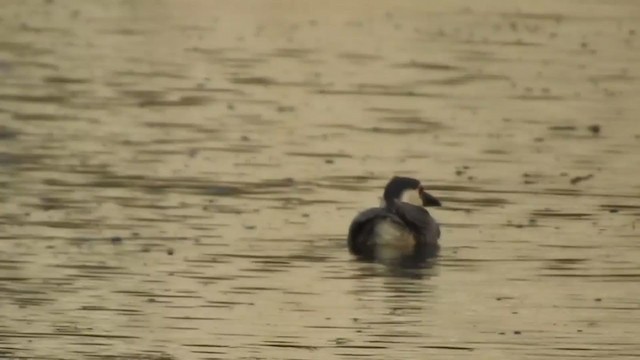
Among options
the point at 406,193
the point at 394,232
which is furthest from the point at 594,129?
the point at 394,232

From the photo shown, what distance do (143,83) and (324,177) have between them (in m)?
7.38

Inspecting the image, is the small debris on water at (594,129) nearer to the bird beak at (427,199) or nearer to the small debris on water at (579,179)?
the small debris on water at (579,179)

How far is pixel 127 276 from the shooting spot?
1307 centimetres

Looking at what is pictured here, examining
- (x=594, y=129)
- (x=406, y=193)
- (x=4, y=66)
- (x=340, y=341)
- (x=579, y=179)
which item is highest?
(x=4, y=66)

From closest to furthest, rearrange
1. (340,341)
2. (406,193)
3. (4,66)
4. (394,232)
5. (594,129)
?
(340,341) → (394,232) → (406,193) → (594,129) → (4,66)

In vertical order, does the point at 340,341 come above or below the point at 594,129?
below

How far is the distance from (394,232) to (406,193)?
748 mm

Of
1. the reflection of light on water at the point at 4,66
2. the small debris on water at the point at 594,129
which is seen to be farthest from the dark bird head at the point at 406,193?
the reflection of light on water at the point at 4,66

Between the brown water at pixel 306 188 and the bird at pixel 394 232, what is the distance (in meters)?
0.15

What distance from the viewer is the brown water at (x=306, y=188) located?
38.9 ft

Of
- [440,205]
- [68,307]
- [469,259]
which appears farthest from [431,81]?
[68,307]

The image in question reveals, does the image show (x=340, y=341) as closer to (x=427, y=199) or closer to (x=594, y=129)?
(x=427, y=199)

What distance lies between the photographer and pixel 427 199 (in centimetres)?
1556

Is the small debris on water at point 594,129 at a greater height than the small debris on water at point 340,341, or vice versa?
the small debris on water at point 594,129
